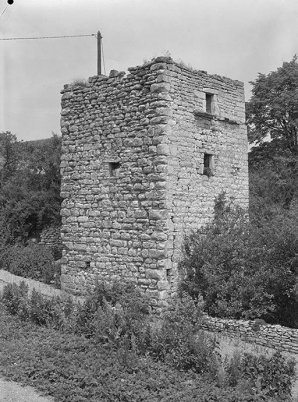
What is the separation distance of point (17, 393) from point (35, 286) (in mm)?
6033

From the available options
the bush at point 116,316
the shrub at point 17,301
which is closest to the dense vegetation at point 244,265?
the bush at point 116,316

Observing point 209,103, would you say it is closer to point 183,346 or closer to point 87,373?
point 183,346

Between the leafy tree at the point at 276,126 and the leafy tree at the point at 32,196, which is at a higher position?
the leafy tree at the point at 276,126

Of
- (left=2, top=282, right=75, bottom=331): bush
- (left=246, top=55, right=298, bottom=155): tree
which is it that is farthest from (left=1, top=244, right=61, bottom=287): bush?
(left=246, top=55, right=298, bottom=155): tree

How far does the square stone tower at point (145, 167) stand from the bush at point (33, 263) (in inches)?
63.2

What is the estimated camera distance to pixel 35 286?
11664 mm

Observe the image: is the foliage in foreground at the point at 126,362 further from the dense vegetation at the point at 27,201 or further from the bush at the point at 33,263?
the dense vegetation at the point at 27,201

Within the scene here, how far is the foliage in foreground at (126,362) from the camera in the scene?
230 inches

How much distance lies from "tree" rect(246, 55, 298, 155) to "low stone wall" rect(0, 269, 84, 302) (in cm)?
1204

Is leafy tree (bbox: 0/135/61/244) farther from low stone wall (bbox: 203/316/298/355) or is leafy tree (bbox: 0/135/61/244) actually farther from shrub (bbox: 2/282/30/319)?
low stone wall (bbox: 203/316/298/355)

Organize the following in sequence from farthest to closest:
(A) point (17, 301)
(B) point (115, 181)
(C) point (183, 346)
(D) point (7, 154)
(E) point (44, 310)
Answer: (D) point (7, 154) < (B) point (115, 181) < (A) point (17, 301) < (E) point (44, 310) < (C) point (183, 346)

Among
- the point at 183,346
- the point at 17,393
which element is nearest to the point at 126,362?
the point at 183,346

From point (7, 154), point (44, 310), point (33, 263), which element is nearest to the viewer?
point (44, 310)

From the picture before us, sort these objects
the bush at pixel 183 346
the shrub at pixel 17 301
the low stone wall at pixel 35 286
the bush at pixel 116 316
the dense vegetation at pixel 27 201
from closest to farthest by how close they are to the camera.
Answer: the bush at pixel 183 346 → the bush at pixel 116 316 → the shrub at pixel 17 301 → the low stone wall at pixel 35 286 → the dense vegetation at pixel 27 201
